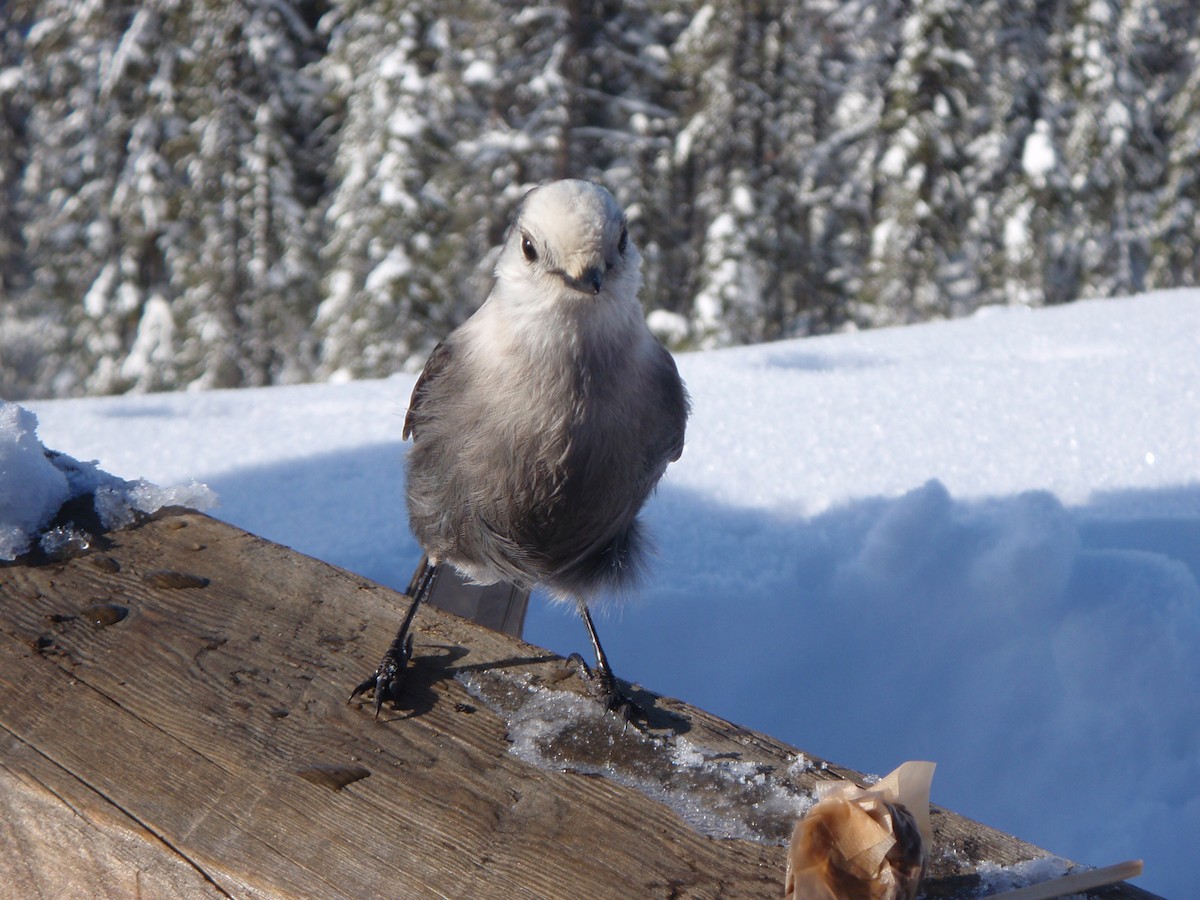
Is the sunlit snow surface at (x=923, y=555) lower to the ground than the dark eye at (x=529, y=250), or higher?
lower

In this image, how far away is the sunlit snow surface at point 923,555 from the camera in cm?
242

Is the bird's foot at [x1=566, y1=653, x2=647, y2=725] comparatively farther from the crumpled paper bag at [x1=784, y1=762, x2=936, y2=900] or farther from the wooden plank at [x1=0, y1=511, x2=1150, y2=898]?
the crumpled paper bag at [x1=784, y1=762, x2=936, y2=900]

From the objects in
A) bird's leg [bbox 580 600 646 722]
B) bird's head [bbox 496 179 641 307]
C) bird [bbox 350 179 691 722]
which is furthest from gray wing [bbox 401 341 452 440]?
bird's leg [bbox 580 600 646 722]

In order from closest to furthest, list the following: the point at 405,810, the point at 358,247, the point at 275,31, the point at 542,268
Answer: the point at 405,810 < the point at 542,268 < the point at 358,247 < the point at 275,31

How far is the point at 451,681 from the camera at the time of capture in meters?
1.78

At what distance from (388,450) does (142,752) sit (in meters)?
2.47

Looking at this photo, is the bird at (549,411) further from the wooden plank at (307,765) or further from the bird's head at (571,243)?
the wooden plank at (307,765)

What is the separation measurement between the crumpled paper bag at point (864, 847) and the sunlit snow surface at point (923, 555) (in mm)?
1374

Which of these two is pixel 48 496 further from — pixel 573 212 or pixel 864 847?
pixel 864 847

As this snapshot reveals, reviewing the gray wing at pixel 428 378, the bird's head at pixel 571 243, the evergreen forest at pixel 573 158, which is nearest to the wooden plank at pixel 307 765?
the gray wing at pixel 428 378

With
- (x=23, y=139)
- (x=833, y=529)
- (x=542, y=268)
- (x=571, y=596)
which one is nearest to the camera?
(x=542, y=268)

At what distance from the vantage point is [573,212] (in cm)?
185

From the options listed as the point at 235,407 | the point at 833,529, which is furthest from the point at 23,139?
the point at 833,529

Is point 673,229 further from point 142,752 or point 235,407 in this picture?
point 142,752
